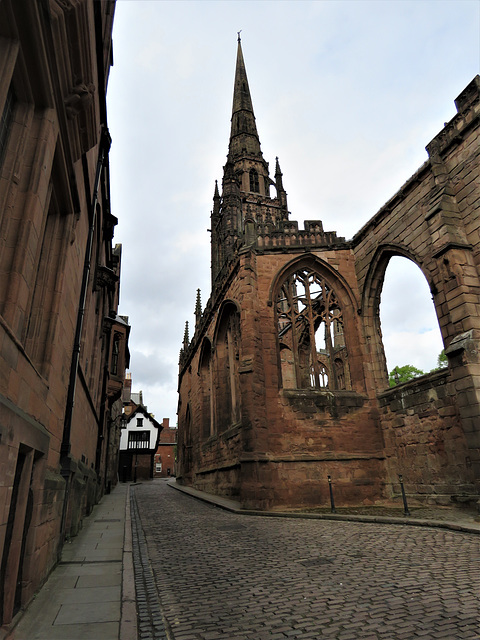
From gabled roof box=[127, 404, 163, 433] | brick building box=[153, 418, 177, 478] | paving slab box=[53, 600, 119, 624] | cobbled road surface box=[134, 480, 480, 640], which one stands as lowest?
cobbled road surface box=[134, 480, 480, 640]

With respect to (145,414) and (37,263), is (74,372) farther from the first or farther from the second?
(145,414)

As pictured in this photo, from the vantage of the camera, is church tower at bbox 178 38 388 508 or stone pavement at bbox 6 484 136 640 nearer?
stone pavement at bbox 6 484 136 640

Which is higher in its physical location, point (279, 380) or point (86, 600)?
point (279, 380)

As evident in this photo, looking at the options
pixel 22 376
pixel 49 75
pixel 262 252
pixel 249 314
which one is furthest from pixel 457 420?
pixel 49 75

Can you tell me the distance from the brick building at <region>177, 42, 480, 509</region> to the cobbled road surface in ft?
12.8

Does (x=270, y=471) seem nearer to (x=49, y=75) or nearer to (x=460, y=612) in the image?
(x=460, y=612)

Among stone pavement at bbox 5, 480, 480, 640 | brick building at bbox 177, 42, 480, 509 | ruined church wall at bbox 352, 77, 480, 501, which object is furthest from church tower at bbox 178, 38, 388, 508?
stone pavement at bbox 5, 480, 480, 640

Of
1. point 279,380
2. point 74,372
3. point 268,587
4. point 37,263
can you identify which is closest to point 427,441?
point 279,380

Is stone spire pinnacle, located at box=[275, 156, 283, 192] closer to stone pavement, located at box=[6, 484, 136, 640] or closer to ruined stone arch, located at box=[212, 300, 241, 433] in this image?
ruined stone arch, located at box=[212, 300, 241, 433]

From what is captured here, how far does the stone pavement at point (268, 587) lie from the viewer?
127 inches

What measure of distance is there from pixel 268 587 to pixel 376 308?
11546 millimetres

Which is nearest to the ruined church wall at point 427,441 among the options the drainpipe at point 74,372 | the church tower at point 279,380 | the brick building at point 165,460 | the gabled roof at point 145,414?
the church tower at point 279,380

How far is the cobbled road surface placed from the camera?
3256 millimetres

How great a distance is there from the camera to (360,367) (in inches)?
547
